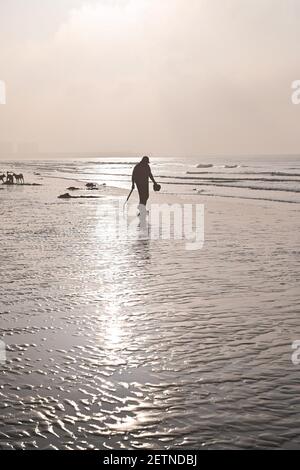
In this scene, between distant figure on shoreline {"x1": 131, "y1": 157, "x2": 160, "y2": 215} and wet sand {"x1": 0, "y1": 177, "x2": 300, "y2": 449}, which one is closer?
wet sand {"x1": 0, "y1": 177, "x2": 300, "y2": 449}

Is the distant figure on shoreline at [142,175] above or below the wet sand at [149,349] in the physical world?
above

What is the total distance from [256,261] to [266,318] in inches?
137

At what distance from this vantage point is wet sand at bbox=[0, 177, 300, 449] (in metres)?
3.28

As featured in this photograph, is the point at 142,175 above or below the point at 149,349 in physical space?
above

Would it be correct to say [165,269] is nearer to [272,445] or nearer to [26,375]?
[26,375]

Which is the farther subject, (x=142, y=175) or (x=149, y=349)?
(x=142, y=175)

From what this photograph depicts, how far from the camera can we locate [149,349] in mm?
4660

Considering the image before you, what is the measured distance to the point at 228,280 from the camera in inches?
295

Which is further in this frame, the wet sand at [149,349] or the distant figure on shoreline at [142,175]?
the distant figure on shoreline at [142,175]

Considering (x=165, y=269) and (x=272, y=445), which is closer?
(x=272, y=445)

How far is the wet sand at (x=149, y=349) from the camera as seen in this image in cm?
328

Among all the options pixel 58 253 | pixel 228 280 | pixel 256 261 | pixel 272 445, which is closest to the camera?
pixel 272 445

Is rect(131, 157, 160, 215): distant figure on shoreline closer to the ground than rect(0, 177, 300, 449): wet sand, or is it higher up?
higher up
